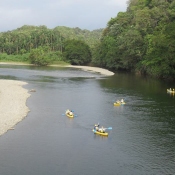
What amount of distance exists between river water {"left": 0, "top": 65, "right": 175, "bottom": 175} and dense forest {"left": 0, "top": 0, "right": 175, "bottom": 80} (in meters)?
24.8

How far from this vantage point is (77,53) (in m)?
135

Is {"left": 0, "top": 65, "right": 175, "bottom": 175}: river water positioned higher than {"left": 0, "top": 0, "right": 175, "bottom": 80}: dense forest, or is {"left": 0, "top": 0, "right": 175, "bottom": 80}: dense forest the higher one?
{"left": 0, "top": 0, "right": 175, "bottom": 80}: dense forest

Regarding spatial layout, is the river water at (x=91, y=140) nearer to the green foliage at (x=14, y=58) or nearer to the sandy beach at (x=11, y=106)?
the sandy beach at (x=11, y=106)

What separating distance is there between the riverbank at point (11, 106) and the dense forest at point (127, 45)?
3385 centimetres

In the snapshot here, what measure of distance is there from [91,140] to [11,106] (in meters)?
16.9

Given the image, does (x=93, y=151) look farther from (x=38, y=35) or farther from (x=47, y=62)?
(x=38, y=35)

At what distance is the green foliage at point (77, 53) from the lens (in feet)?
443

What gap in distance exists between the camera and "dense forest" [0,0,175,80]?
2733 inches

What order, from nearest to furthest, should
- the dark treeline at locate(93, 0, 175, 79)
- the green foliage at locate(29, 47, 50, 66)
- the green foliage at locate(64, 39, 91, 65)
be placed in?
the dark treeline at locate(93, 0, 175, 79), the green foliage at locate(64, 39, 91, 65), the green foliage at locate(29, 47, 50, 66)

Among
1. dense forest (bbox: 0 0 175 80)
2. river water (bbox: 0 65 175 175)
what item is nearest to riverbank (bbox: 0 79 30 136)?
river water (bbox: 0 65 175 175)

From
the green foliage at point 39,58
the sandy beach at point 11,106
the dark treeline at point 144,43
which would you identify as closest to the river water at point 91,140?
the sandy beach at point 11,106

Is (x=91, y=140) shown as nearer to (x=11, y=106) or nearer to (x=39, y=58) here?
(x=11, y=106)

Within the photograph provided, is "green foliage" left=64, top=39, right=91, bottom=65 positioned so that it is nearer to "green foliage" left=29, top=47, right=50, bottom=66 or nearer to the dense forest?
the dense forest

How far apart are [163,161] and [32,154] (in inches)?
428
